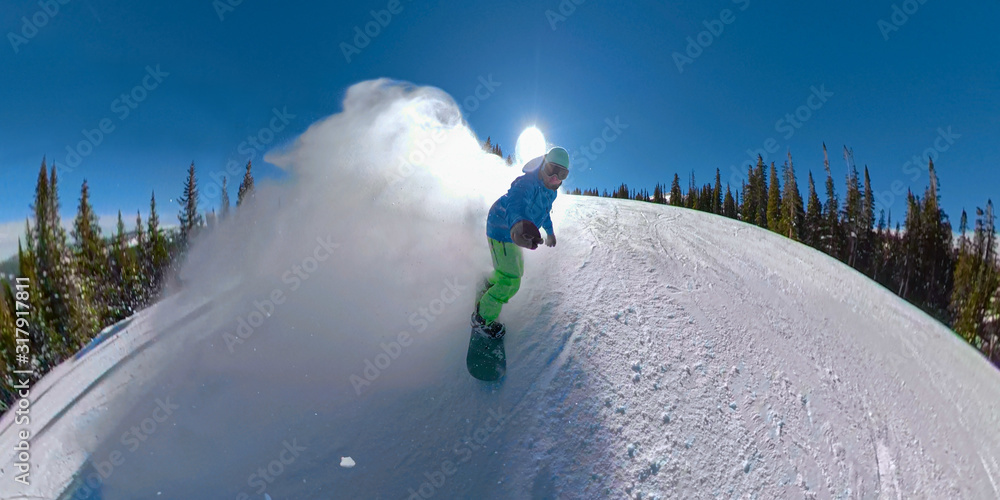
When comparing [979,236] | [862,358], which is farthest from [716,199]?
[862,358]

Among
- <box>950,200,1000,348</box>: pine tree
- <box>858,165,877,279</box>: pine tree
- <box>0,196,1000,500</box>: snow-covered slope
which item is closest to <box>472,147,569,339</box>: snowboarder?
<box>0,196,1000,500</box>: snow-covered slope

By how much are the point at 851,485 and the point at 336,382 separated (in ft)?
17.1

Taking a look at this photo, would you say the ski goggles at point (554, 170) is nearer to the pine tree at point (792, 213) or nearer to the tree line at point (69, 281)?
the tree line at point (69, 281)

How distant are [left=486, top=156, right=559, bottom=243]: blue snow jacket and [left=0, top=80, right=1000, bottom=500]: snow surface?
1.19m

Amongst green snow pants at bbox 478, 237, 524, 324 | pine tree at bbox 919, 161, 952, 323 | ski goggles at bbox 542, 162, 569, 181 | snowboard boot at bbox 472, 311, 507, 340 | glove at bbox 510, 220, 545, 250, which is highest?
pine tree at bbox 919, 161, 952, 323

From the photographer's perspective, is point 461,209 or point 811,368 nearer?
point 811,368

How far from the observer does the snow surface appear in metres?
3.79

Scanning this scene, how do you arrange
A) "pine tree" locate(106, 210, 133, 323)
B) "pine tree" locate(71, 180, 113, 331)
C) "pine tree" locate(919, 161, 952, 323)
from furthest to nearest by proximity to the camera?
1. "pine tree" locate(919, 161, 952, 323)
2. "pine tree" locate(106, 210, 133, 323)
3. "pine tree" locate(71, 180, 113, 331)

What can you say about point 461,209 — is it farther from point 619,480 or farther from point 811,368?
point 811,368

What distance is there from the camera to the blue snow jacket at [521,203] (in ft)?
15.6

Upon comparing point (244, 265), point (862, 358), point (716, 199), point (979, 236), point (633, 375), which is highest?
point (716, 199)

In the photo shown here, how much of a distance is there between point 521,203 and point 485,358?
1.77 m

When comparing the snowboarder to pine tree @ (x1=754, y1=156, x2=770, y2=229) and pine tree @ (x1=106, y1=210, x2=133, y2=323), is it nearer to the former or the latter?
pine tree @ (x1=106, y1=210, x2=133, y2=323)

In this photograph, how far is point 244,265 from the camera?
714 centimetres
